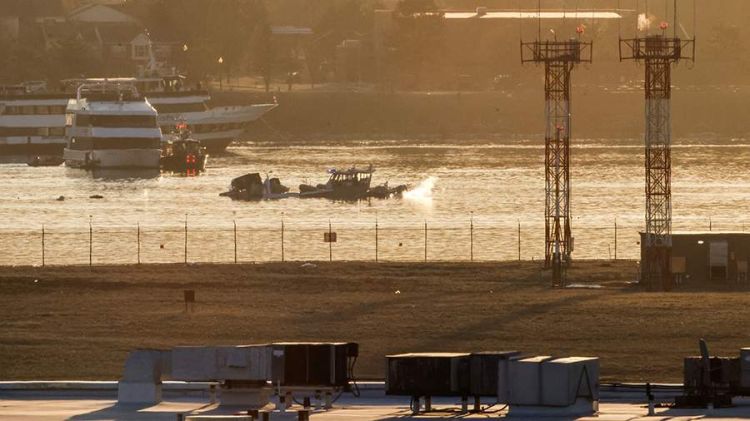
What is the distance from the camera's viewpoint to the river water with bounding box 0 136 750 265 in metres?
89.3

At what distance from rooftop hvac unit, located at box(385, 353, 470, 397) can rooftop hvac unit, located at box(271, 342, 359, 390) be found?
3.12ft

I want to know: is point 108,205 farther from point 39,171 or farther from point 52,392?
point 52,392

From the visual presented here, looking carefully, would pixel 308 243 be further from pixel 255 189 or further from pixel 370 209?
pixel 255 189

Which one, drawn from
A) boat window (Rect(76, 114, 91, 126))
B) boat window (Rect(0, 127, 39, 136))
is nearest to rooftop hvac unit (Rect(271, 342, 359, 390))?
boat window (Rect(76, 114, 91, 126))

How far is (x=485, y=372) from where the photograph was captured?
3978cm

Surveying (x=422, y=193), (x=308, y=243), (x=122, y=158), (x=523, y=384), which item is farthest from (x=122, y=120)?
(x=523, y=384)

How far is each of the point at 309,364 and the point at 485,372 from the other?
320cm

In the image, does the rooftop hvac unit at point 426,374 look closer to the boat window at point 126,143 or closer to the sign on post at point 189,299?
the sign on post at point 189,299

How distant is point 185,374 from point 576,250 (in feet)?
162

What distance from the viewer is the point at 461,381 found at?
40.0m

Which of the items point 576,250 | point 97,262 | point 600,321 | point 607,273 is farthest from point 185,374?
point 576,250

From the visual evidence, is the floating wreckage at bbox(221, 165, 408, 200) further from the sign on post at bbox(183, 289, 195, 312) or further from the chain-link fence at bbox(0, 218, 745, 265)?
the sign on post at bbox(183, 289, 195, 312)

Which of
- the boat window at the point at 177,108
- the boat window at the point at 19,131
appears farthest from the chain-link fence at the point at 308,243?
the boat window at the point at 177,108

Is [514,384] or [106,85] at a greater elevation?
[106,85]
